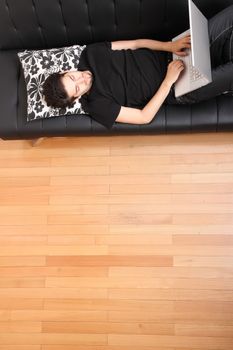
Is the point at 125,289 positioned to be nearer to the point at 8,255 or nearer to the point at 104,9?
the point at 8,255

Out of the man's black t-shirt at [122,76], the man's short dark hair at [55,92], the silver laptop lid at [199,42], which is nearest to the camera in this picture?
the silver laptop lid at [199,42]

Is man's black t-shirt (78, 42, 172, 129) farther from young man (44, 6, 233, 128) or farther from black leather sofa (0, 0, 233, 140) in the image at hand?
black leather sofa (0, 0, 233, 140)

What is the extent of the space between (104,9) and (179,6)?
0.35 m

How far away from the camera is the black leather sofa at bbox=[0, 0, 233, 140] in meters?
1.61

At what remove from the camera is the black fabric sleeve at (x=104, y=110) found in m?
1.58

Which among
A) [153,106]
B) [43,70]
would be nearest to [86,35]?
[43,70]

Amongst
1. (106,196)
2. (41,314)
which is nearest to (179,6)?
(106,196)

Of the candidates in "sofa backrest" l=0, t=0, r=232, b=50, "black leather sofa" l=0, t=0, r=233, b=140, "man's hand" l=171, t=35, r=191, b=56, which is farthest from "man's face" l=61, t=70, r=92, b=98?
"man's hand" l=171, t=35, r=191, b=56

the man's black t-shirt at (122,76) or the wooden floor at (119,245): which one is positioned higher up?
the man's black t-shirt at (122,76)

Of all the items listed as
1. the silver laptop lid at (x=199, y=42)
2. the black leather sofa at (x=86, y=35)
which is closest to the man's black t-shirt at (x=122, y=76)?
the black leather sofa at (x=86, y=35)

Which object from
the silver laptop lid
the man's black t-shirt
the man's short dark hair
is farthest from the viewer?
the man's black t-shirt

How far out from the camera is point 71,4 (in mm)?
1630

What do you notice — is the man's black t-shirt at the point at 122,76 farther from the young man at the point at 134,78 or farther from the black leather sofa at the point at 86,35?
the black leather sofa at the point at 86,35

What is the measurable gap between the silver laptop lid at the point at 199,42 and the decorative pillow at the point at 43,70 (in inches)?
22.8
